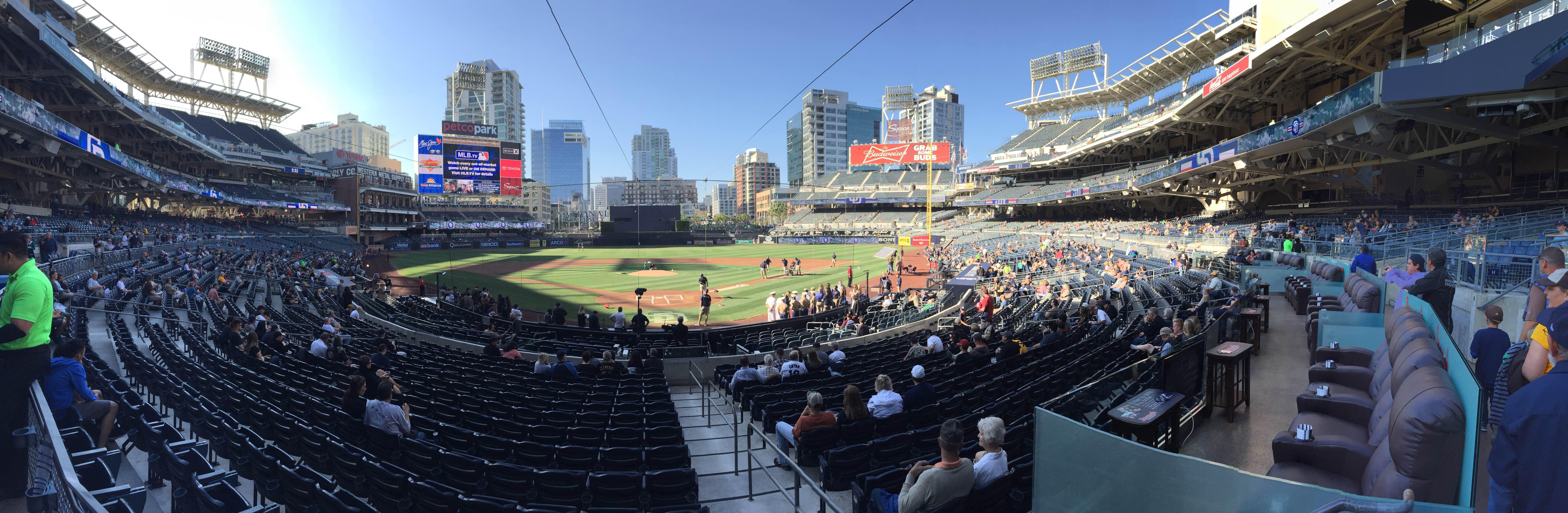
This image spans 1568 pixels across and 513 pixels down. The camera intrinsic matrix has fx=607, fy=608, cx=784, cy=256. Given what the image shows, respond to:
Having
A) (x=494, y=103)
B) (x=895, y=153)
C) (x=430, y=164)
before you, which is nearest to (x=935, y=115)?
(x=895, y=153)

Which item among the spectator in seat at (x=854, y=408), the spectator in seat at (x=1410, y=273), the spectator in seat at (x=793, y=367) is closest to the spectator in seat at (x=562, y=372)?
the spectator in seat at (x=793, y=367)

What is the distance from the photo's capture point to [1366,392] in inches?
225

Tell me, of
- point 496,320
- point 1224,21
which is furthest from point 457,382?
point 1224,21

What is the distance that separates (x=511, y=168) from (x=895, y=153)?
54.1 m

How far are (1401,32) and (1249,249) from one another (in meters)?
12.2

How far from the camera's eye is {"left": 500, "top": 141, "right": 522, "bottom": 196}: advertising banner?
221ft

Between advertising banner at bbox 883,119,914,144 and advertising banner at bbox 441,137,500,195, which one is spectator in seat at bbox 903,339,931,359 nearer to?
advertising banner at bbox 441,137,500,195

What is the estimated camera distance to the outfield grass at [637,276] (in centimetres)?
2734

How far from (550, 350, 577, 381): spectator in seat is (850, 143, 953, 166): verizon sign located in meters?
83.0

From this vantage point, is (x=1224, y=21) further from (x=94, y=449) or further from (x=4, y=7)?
(x=4, y=7)

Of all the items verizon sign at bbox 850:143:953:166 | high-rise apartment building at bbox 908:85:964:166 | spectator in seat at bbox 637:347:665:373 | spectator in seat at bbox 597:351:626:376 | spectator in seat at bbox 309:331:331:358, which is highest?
high-rise apartment building at bbox 908:85:964:166

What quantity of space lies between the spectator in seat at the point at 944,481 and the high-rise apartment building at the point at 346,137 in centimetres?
17535

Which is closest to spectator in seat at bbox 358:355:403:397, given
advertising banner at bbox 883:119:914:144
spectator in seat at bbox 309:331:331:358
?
spectator in seat at bbox 309:331:331:358

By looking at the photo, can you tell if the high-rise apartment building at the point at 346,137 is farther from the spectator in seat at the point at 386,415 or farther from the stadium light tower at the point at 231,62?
the spectator in seat at the point at 386,415
